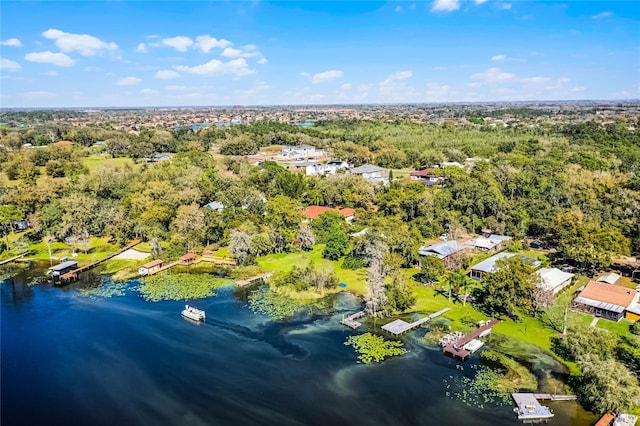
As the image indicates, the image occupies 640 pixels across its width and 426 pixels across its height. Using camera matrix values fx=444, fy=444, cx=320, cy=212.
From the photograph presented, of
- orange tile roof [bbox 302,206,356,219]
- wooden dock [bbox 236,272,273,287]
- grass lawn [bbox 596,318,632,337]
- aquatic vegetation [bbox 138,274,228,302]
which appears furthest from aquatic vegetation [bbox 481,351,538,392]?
orange tile roof [bbox 302,206,356,219]

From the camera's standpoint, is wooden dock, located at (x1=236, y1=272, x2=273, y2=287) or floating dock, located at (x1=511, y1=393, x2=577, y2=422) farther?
wooden dock, located at (x1=236, y1=272, x2=273, y2=287)

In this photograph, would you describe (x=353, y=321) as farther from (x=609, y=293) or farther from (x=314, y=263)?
(x=609, y=293)

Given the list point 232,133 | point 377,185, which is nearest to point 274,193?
point 377,185

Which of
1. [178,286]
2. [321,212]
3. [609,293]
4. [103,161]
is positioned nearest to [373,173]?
[321,212]

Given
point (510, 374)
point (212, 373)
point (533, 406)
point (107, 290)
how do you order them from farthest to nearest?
point (107, 290)
point (212, 373)
point (510, 374)
point (533, 406)

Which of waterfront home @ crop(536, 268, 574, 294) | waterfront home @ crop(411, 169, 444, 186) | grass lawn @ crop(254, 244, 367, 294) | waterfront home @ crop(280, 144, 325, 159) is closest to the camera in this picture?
waterfront home @ crop(536, 268, 574, 294)

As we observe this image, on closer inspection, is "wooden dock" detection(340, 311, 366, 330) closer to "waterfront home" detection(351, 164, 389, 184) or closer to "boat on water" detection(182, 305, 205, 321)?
"boat on water" detection(182, 305, 205, 321)
